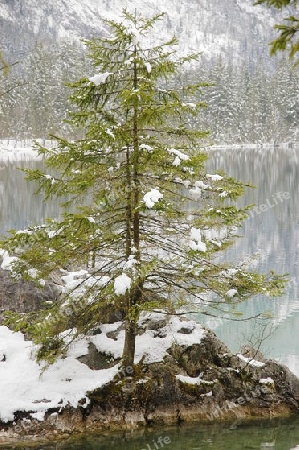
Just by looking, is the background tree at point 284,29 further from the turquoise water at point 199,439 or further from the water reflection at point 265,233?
the turquoise water at point 199,439

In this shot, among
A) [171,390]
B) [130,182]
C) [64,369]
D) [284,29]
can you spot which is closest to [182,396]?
[171,390]

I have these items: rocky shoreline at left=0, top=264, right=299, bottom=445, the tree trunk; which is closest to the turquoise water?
rocky shoreline at left=0, top=264, right=299, bottom=445

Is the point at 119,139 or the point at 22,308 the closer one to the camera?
the point at 119,139

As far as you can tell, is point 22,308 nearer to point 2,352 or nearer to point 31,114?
point 2,352

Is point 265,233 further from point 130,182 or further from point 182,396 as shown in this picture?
point 130,182

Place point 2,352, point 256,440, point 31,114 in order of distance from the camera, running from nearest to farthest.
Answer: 1. point 256,440
2. point 2,352
3. point 31,114

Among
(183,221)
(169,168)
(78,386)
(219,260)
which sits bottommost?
(219,260)

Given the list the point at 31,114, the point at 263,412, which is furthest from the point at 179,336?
the point at 31,114

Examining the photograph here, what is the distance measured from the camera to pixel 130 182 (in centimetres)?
1061

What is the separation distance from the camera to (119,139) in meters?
10.2

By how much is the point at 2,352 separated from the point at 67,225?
470 cm

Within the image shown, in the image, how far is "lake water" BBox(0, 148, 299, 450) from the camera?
10742 mm

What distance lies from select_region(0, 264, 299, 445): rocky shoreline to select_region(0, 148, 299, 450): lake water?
46 centimetres

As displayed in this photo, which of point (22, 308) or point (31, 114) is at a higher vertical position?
point (31, 114)
